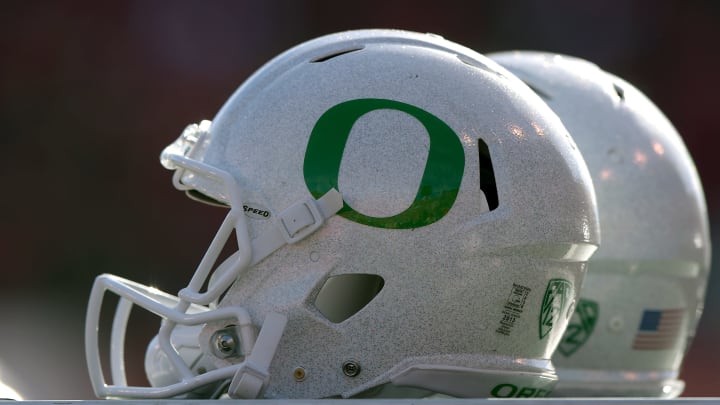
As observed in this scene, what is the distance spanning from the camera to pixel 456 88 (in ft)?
5.51

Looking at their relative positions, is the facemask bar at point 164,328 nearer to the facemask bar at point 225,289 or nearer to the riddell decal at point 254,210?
the facemask bar at point 225,289

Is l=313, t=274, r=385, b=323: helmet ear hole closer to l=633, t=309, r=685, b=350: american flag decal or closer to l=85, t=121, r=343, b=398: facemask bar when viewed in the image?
l=85, t=121, r=343, b=398: facemask bar

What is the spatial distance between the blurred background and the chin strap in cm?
472

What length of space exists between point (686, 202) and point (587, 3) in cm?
549

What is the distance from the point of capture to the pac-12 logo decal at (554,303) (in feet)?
5.51

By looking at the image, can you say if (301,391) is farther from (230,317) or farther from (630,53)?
(630,53)

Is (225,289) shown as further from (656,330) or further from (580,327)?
(656,330)

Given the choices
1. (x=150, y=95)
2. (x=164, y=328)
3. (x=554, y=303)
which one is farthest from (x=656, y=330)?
(x=150, y=95)

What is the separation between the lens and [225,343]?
1.59 meters

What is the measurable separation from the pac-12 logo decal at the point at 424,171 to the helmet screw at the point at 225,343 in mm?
254

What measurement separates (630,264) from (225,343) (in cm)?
107

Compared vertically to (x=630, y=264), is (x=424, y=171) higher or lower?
higher

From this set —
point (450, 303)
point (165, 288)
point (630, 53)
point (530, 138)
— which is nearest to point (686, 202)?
point (530, 138)

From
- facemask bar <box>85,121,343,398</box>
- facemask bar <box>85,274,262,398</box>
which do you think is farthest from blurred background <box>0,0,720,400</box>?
facemask bar <box>85,121,343,398</box>
